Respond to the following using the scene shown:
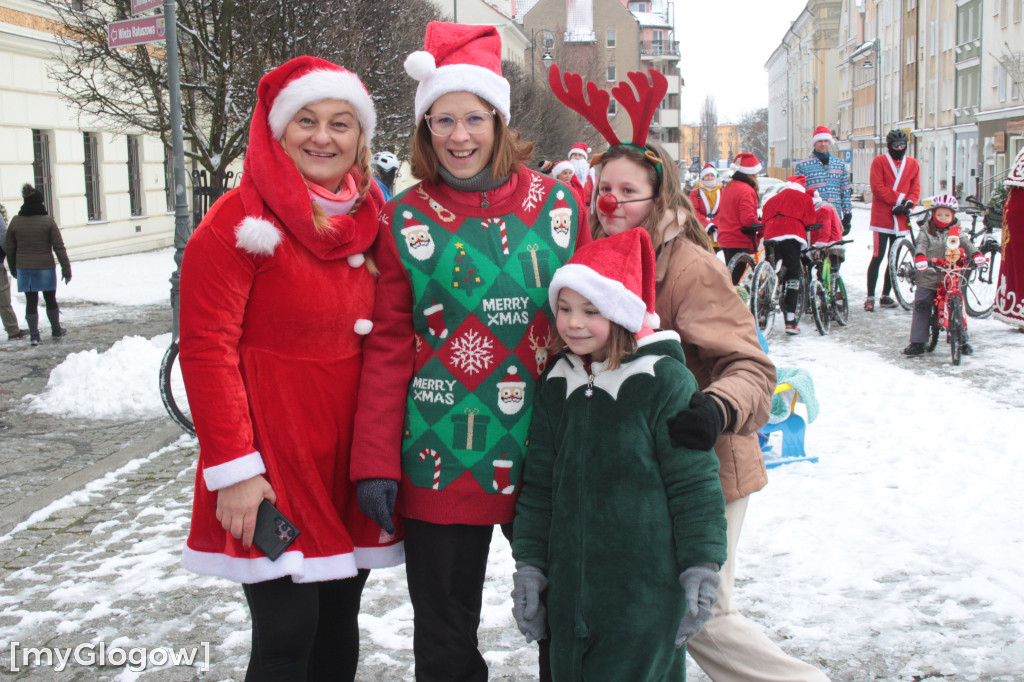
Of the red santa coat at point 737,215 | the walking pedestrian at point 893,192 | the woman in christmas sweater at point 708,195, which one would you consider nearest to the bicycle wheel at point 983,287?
the walking pedestrian at point 893,192

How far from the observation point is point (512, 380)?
98.7 inches

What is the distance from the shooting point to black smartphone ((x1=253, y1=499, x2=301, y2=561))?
234 cm

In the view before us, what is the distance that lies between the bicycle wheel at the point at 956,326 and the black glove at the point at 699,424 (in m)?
7.22

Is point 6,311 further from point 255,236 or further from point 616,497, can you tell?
point 616,497

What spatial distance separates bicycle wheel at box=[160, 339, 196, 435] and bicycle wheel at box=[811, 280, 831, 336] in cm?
693

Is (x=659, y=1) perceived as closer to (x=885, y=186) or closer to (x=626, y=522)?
(x=885, y=186)

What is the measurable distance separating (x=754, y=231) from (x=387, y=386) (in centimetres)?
885

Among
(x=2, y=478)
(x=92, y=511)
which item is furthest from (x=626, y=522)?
(x=2, y=478)

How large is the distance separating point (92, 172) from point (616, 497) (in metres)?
21.3

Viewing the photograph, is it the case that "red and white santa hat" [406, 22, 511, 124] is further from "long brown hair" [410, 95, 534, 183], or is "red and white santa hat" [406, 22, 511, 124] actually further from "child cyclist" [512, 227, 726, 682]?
"child cyclist" [512, 227, 726, 682]

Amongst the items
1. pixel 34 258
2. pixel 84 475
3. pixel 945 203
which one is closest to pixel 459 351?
pixel 84 475

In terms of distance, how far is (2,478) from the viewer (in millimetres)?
5754

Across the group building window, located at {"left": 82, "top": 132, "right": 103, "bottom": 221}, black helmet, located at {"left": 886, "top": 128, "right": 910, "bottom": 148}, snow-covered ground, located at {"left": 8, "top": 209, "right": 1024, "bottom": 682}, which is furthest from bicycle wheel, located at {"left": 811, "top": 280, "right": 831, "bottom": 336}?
building window, located at {"left": 82, "top": 132, "right": 103, "bottom": 221}

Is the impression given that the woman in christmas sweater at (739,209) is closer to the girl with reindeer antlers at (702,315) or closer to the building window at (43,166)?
the girl with reindeer antlers at (702,315)
